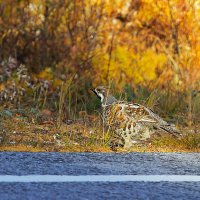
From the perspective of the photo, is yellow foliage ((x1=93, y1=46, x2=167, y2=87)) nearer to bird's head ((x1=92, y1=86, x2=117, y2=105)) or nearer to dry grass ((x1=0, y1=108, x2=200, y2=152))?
dry grass ((x1=0, y1=108, x2=200, y2=152))

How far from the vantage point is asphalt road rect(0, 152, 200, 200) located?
491 cm

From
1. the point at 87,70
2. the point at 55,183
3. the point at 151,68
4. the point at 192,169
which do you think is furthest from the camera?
the point at 151,68

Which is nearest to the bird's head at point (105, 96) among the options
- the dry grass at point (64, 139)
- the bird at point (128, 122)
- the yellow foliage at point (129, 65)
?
the bird at point (128, 122)

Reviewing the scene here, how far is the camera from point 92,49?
1143 cm

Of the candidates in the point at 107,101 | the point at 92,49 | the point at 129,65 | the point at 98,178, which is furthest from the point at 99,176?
the point at 129,65

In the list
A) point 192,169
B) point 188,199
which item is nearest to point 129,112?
point 192,169

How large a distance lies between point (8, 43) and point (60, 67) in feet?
2.56

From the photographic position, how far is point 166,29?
12.4 m

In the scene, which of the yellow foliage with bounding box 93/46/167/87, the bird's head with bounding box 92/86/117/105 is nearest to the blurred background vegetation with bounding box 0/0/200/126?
the yellow foliage with bounding box 93/46/167/87

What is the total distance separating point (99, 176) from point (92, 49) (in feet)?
19.9

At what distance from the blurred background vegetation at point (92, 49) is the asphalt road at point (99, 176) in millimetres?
3588

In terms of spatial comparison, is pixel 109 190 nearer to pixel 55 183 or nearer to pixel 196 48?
pixel 55 183

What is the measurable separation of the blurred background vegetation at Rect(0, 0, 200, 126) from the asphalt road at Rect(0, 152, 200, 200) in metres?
3.59

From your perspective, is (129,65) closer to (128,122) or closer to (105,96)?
(105,96)
